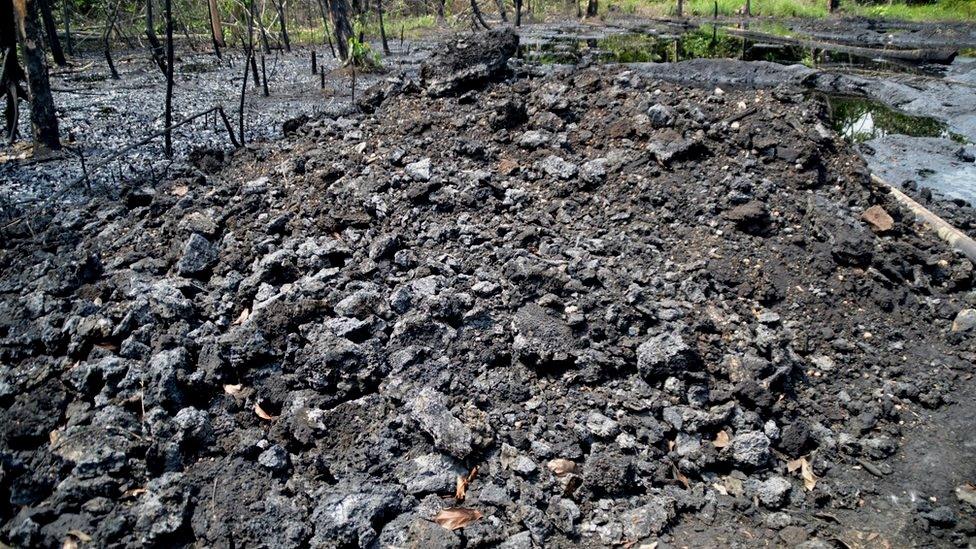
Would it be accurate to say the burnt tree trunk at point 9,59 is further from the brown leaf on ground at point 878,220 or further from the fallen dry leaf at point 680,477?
the brown leaf on ground at point 878,220

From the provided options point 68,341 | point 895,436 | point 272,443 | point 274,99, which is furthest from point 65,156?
point 895,436

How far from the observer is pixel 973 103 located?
984 centimetres

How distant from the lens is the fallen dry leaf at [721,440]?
2.96 metres

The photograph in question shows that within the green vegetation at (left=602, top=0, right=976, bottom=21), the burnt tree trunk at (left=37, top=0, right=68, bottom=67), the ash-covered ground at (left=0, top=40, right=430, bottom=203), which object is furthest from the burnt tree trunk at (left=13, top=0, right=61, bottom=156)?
the green vegetation at (left=602, top=0, right=976, bottom=21)

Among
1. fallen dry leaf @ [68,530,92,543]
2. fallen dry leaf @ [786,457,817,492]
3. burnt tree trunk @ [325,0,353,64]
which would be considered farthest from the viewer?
burnt tree trunk @ [325,0,353,64]

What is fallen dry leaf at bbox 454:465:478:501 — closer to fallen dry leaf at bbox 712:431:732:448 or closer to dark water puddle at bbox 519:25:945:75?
fallen dry leaf at bbox 712:431:732:448

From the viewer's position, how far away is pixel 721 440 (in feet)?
9.77

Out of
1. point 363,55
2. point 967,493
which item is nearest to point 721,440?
point 967,493

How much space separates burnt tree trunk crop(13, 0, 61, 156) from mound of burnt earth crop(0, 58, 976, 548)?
2.37 meters

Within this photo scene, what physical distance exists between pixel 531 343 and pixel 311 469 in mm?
1165

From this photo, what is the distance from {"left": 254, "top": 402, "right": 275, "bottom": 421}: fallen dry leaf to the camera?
3049 millimetres

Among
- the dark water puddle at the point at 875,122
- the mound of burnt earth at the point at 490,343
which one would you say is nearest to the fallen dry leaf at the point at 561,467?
the mound of burnt earth at the point at 490,343

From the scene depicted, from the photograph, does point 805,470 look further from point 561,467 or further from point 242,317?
point 242,317

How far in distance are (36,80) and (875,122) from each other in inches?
408
